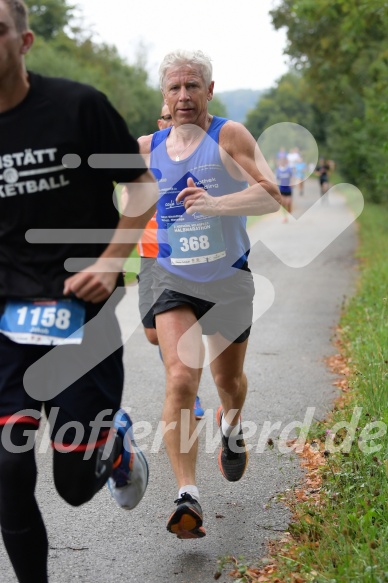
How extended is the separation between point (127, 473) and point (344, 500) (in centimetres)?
107

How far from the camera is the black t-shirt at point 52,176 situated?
319 cm

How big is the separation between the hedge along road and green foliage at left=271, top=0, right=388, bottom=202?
2983 millimetres

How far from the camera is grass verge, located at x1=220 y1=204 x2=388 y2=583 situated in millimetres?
3611

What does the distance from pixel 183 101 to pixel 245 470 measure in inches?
80.8

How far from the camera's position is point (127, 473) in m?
3.81

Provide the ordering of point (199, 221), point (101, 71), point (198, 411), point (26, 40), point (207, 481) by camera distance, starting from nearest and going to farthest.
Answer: point (26, 40)
point (199, 221)
point (207, 481)
point (198, 411)
point (101, 71)

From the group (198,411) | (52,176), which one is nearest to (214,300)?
(52,176)

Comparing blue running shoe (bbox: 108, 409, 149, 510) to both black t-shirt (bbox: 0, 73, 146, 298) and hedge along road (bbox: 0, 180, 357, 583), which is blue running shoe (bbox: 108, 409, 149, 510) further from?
black t-shirt (bbox: 0, 73, 146, 298)

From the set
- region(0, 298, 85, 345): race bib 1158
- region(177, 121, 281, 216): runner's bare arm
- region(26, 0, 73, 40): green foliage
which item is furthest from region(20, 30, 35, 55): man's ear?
region(26, 0, 73, 40): green foliage

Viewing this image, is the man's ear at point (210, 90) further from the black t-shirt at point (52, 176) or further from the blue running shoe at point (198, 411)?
the blue running shoe at point (198, 411)

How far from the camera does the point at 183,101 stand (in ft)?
15.6

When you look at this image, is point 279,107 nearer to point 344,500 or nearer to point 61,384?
point 344,500

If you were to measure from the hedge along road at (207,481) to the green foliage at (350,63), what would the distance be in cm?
298

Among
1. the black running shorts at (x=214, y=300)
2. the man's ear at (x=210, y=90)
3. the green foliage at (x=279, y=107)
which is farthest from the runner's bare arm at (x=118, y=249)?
the green foliage at (x=279, y=107)
